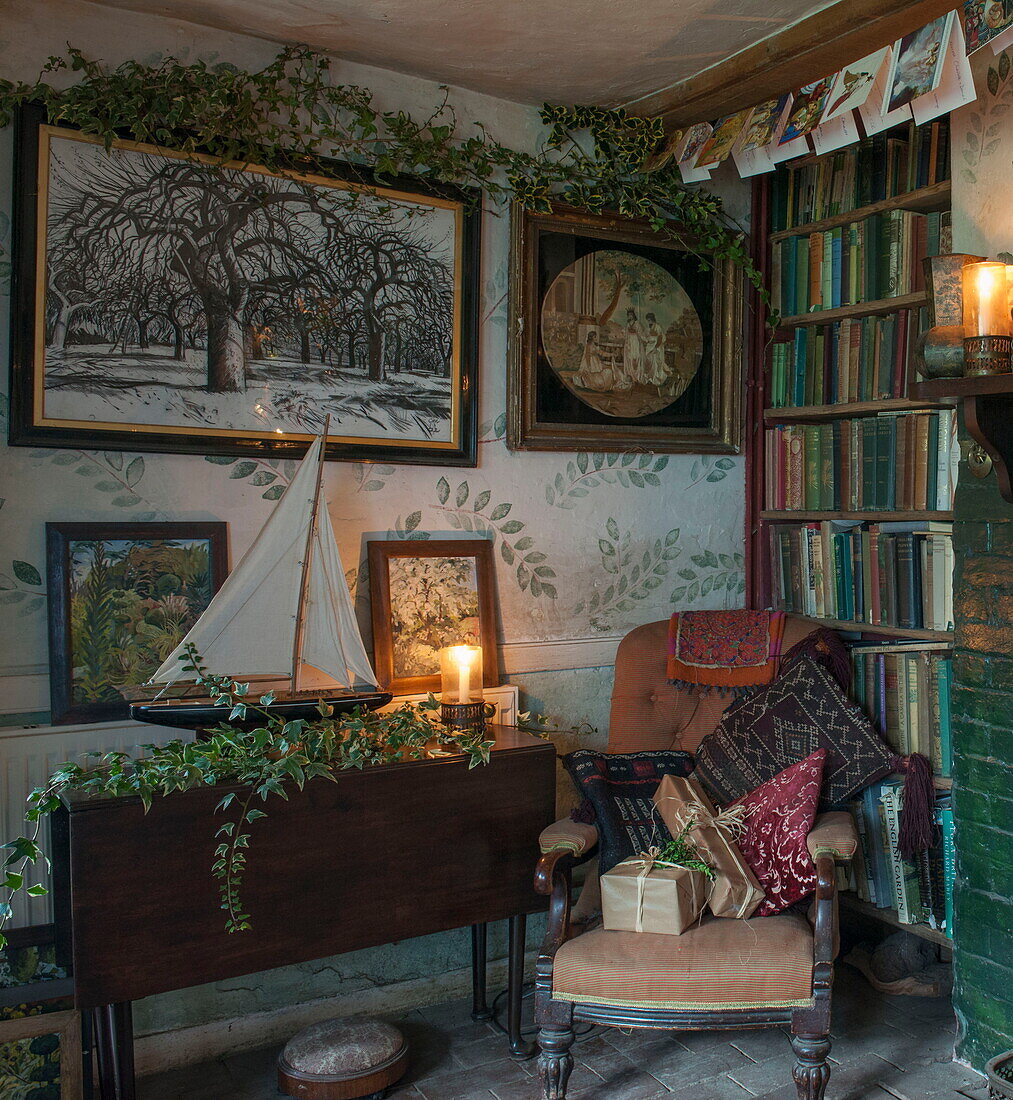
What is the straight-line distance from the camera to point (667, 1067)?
7.97 feet

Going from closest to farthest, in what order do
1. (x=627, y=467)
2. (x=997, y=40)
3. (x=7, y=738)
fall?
(x=997, y=40) < (x=7, y=738) < (x=627, y=467)

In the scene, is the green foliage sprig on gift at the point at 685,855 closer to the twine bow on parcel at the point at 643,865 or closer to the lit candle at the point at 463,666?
the twine bow on parcel at the point at 643,865

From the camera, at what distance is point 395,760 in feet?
7.47

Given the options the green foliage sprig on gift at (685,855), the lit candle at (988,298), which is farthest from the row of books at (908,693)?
the lit candle at (988,298)

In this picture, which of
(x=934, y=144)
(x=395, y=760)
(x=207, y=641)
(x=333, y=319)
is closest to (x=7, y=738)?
(x=207, y=641)

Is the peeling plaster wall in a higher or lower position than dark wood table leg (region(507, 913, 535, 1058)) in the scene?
higher

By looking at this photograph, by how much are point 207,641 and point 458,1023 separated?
1.27 m

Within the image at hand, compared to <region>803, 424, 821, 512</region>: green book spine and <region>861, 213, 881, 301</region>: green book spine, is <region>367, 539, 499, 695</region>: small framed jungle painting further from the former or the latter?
<region>861, 213, 881, 301</region>: green book spine

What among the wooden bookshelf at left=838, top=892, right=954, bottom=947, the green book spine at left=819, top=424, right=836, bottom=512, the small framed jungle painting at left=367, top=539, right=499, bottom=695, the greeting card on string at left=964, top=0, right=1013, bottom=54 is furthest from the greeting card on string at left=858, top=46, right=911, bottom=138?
the wooden bookshelf at left=838, top=892, right=954, bottom=947

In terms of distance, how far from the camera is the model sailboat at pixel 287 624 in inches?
87.7

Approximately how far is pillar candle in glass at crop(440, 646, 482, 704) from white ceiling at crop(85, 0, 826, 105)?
149 cm

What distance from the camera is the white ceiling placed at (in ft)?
7.40

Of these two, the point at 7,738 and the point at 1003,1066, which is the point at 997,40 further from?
the point at 7,738

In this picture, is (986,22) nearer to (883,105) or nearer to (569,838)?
(883,105)
